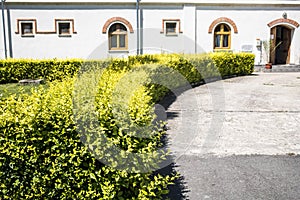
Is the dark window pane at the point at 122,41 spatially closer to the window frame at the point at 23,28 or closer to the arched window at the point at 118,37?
the arched window at the point at 118,37

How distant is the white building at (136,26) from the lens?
1788cm

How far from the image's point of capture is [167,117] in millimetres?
8062

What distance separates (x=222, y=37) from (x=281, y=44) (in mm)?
4230

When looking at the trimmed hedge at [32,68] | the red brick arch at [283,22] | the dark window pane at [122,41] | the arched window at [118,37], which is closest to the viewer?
the trimmed hedge at [32,68]

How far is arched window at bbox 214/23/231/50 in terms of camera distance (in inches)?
754

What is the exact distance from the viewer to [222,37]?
1927 cm

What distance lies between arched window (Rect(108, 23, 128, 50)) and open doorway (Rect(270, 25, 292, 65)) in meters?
8.91

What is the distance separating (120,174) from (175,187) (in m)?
1.28

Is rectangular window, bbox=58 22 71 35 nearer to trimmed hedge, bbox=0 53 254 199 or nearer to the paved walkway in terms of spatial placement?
the paved walkway

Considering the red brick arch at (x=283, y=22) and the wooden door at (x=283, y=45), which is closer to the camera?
the red brick arch at (x=283, y=22)

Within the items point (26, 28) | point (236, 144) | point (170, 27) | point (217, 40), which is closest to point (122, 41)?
point (170, 27)

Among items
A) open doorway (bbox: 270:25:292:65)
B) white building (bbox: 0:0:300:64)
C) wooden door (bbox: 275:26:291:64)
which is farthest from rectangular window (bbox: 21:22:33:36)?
wooden door (bbox: 275:26:291:64)

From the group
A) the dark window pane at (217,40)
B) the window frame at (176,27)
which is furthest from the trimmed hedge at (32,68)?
the dark window pane at (217,40)

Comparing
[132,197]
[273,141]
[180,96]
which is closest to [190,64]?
[180,96]
